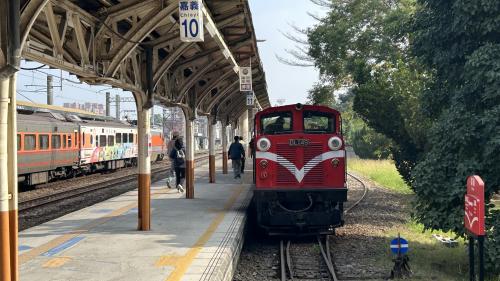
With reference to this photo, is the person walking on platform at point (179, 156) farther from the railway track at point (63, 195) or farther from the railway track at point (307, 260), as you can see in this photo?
the railway track at point (307, 260)

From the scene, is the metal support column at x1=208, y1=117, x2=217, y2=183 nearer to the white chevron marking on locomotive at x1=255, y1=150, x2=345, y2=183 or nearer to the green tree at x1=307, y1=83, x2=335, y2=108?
the green tree at x1=307, y1=83, x2=335, y2=108

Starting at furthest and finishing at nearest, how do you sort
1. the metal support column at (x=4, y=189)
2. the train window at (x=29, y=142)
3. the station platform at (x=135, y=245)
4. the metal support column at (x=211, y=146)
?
the metal support column at (x=211, y=146)
the train window at (x=29, y=142)
the station platform at (x=135, y=245)
the metal support column at (x=4, y=189)

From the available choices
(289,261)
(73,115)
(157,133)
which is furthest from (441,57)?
(157,133)

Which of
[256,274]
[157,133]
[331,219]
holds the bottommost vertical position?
[256,274]

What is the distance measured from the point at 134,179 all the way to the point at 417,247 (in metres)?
16.3

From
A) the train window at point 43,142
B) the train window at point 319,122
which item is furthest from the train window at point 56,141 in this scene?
the train window at point 319,122

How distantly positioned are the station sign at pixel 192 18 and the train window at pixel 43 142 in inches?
546

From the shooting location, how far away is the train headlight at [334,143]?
10.9 meters

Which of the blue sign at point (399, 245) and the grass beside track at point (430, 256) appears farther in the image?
the grass beside track at point (430, 256)

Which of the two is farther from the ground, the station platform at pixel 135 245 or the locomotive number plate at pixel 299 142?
the locomotive number plate at pixel 299 142

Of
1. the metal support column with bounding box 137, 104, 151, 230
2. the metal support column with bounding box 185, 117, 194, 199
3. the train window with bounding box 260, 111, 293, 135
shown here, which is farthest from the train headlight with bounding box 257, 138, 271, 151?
the metal support column with bounding box 185, 117, 194, 199

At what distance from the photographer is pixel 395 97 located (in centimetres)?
1669

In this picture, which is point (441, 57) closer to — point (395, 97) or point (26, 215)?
point (395, 97)

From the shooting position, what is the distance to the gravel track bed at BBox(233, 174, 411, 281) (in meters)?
8.87
